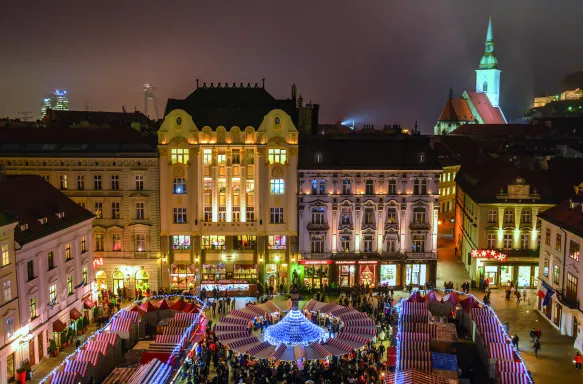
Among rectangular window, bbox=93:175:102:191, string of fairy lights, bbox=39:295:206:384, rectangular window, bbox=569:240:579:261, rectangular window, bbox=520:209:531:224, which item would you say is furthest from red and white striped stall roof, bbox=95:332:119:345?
rectangular window, bbox=520:209:531:224

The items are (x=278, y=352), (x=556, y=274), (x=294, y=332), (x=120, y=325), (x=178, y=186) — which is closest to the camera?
(x=278, y=352)

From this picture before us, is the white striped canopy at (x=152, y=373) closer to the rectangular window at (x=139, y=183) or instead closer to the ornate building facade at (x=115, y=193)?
the ornate building facade at (x=115, y=193)

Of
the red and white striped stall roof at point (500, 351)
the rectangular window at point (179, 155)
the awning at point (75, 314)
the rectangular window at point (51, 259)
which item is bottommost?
the awning at point (75, 314)

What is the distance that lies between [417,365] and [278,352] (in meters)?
9.83

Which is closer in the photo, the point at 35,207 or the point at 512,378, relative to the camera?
the point at 512,378

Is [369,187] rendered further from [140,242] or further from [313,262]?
[140,242]

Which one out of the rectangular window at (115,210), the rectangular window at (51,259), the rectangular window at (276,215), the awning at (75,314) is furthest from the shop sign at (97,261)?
the rectangular window at (276,215)

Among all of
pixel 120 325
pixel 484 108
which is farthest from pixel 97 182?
pixel 484 108

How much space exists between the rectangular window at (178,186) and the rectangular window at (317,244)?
14353 mm

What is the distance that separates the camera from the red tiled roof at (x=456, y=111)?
152000 mm

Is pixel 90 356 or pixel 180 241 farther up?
pixel 180 241

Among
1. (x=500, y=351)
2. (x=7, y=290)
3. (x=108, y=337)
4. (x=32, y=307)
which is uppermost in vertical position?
(x=7, y=290)

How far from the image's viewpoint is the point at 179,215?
206 ft

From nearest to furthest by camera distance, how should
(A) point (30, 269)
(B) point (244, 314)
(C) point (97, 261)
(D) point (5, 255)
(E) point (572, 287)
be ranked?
(D) point (5, 255) → (A) point (30, 269) → (B) point (244, 314) → (E) point (572, 287) → (C) point (97, 261)
